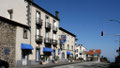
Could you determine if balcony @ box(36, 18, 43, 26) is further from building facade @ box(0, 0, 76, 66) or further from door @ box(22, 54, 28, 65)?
door @ box(22, 54, 28, 65)

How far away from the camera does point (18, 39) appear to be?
1118 inches

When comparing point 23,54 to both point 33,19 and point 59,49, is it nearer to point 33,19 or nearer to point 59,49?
point 33,19

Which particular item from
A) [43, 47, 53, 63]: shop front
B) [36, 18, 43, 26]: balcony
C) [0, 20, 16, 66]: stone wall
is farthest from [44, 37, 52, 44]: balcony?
[0, 20, 16, 66]: stone wall

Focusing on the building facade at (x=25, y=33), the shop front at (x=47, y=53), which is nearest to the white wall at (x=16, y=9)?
the building facade at (x=25, y=33)

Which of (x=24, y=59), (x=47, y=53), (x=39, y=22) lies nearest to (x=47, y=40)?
(x=47, y=53)

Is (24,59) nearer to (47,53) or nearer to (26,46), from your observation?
(26,46)

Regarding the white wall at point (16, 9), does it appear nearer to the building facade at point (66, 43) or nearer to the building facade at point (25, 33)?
the building facade at point (25, 33)

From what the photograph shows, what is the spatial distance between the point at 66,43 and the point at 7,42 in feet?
99.0

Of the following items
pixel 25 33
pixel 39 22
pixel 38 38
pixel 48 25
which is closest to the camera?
pixel 25 33

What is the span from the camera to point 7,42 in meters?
26.1

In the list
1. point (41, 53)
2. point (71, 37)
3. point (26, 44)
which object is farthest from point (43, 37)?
point (71, 37)

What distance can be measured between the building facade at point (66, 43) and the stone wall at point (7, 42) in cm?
1993

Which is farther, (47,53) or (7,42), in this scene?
(47,53)

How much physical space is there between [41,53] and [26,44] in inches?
261
